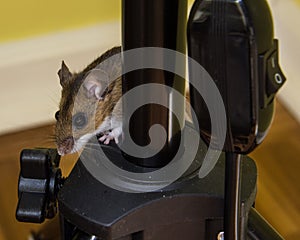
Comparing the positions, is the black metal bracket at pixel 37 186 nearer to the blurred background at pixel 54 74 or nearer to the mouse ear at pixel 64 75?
the mouse ear at pixel 64 75

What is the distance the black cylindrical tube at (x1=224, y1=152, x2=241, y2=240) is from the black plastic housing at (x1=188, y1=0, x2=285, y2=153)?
0.16ft

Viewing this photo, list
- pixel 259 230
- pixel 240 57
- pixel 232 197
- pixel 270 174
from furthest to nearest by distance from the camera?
pixel 270 174, pixel 259 230, pixel 232 197, pixel 240 57

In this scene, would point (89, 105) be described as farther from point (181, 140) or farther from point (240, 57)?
point (240, 57)

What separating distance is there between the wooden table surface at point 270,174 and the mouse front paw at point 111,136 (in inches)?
14.8

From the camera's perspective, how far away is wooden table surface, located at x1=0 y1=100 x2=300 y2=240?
1.37 metres

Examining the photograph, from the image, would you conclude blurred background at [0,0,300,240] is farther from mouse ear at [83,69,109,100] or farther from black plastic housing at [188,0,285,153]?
black plastic housing at [188,0,285,153]

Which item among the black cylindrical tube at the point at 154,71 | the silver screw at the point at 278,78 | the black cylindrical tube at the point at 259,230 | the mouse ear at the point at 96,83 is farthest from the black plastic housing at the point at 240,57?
the mouse ear at the point at 96,83

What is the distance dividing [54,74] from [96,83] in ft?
1.79

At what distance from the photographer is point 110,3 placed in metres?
1.57

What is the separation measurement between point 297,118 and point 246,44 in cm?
97

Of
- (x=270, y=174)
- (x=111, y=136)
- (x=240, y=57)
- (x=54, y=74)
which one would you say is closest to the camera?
(x=240, y=57)

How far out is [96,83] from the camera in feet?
3.51

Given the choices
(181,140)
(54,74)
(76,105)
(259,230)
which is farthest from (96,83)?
(54,74)

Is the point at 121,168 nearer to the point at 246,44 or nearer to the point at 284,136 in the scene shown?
the point at 246,44
